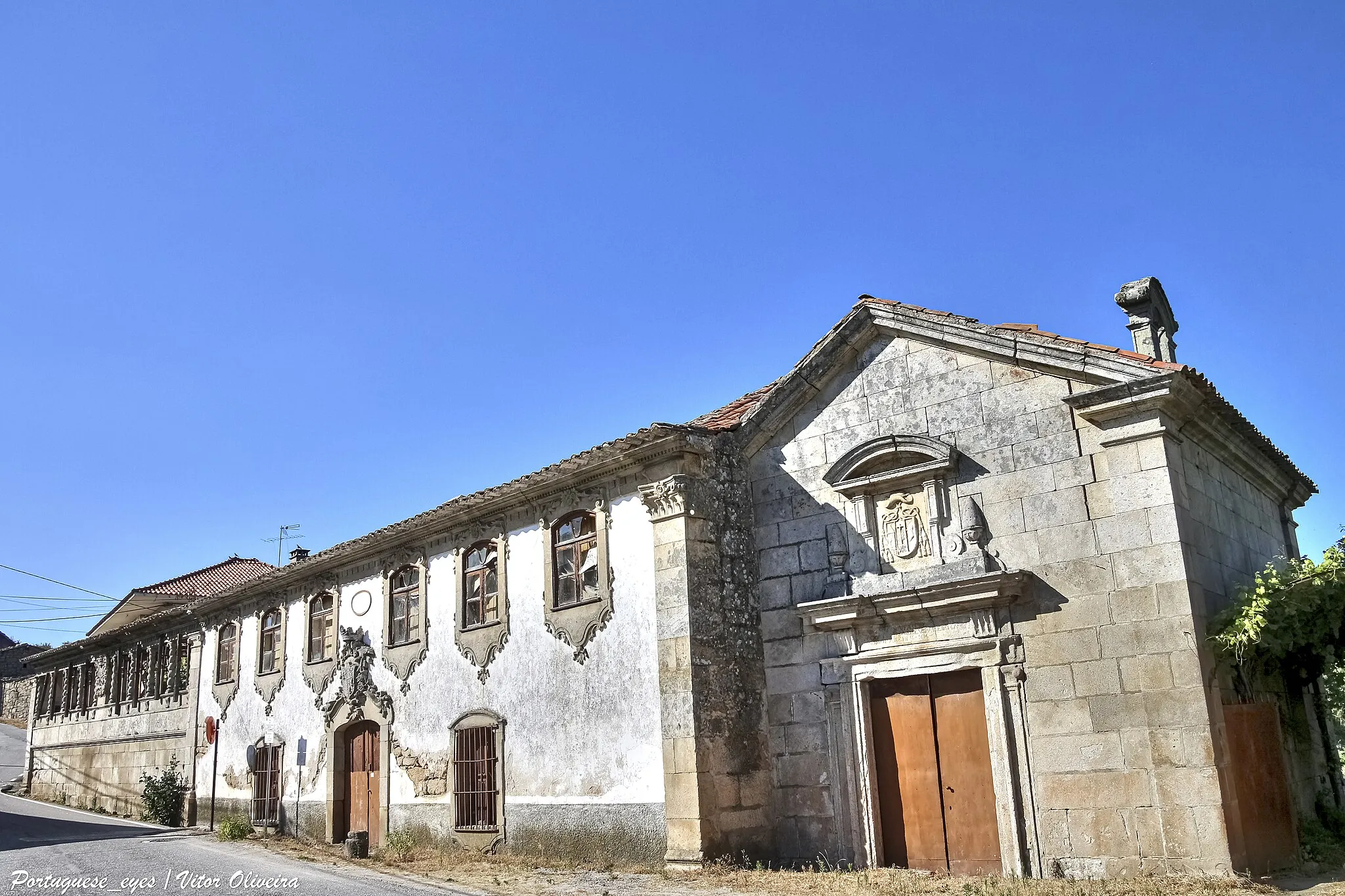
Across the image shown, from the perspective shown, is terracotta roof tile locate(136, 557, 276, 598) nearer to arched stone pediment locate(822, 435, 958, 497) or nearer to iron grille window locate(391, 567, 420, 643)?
iron grille window locate(391, 567, 420, 643)

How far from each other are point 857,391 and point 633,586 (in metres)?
3.64

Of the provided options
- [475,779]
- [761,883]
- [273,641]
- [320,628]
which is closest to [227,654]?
[273,641]

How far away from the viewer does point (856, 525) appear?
12.3 meters

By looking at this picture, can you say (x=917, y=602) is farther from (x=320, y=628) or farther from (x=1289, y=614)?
(x=320, y=628)

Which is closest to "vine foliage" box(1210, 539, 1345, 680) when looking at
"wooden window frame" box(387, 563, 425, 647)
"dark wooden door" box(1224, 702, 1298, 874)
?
"dark wooden door" box(1224, 702, 1298, 874)

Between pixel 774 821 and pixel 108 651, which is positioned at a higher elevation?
pixel 108 651

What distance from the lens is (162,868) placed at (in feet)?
44.2

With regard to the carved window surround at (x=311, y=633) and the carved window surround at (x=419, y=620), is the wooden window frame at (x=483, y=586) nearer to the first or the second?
the carved window surround at (x=419, y=620)

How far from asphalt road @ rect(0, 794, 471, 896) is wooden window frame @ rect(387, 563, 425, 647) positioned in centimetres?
353

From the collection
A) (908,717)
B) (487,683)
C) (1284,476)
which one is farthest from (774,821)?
(1284,476)

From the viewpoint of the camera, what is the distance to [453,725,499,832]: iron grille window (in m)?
14.5

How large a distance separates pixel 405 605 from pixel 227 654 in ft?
23.2

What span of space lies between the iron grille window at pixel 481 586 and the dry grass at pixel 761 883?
3267mm

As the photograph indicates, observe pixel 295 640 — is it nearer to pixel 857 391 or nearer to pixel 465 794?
pixel 465 794
